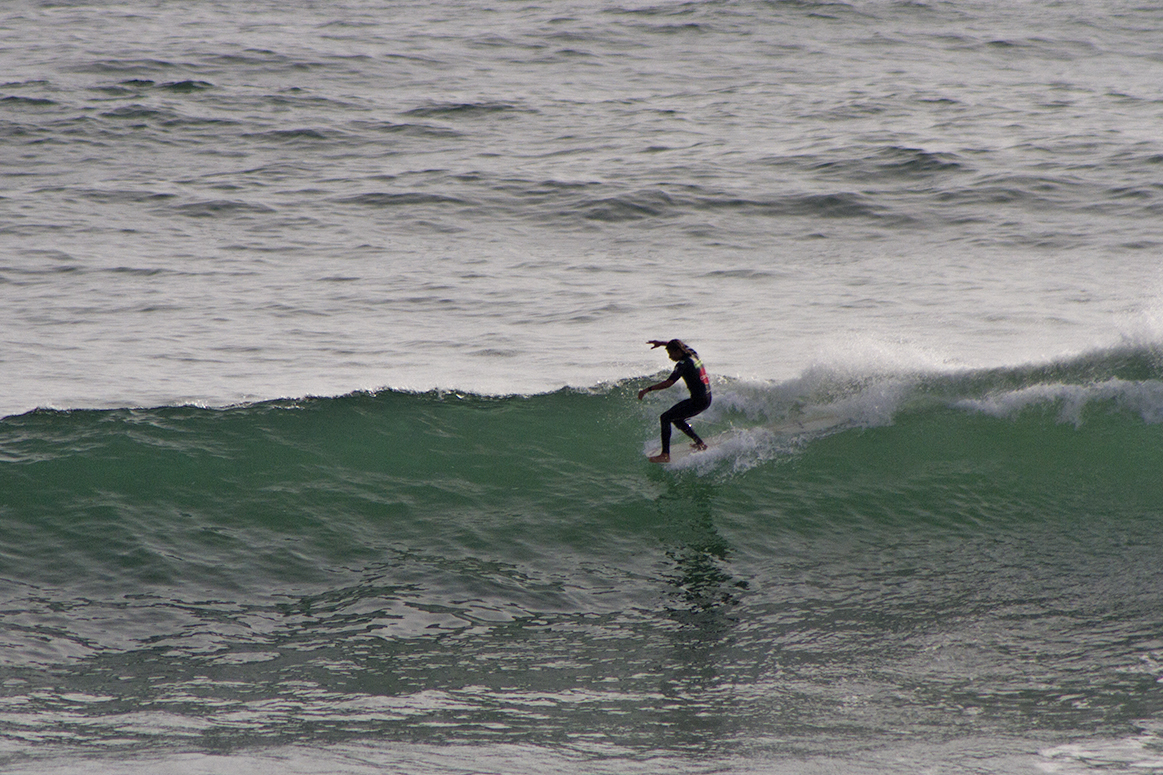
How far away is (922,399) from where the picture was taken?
11.2 m

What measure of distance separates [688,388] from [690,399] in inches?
4.0

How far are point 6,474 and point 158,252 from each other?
26.1 ft

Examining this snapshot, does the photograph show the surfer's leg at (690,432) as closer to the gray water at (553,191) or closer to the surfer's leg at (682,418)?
the surfer's leg at (682,418)

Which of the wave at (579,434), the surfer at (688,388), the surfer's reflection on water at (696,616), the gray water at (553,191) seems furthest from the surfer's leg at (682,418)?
the gray water at (553,191)

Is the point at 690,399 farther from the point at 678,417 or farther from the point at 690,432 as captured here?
the point at 690,432

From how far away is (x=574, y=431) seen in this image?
10898 millimetres

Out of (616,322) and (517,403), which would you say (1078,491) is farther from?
(616,322)

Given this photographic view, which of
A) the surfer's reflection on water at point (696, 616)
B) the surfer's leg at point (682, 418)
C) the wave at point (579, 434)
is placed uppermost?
the surfer's leg at point (682, 418)

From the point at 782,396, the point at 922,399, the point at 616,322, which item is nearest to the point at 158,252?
the point at 616,322

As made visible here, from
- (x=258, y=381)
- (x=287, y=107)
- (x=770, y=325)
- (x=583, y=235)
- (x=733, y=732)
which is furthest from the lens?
(x=287, y=107)

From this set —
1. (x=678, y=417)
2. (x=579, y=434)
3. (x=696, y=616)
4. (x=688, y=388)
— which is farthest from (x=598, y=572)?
(x=579, y=434)

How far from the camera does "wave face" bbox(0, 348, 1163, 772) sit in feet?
20.7

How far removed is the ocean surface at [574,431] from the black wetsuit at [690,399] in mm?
335

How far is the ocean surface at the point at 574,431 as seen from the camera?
648cm
